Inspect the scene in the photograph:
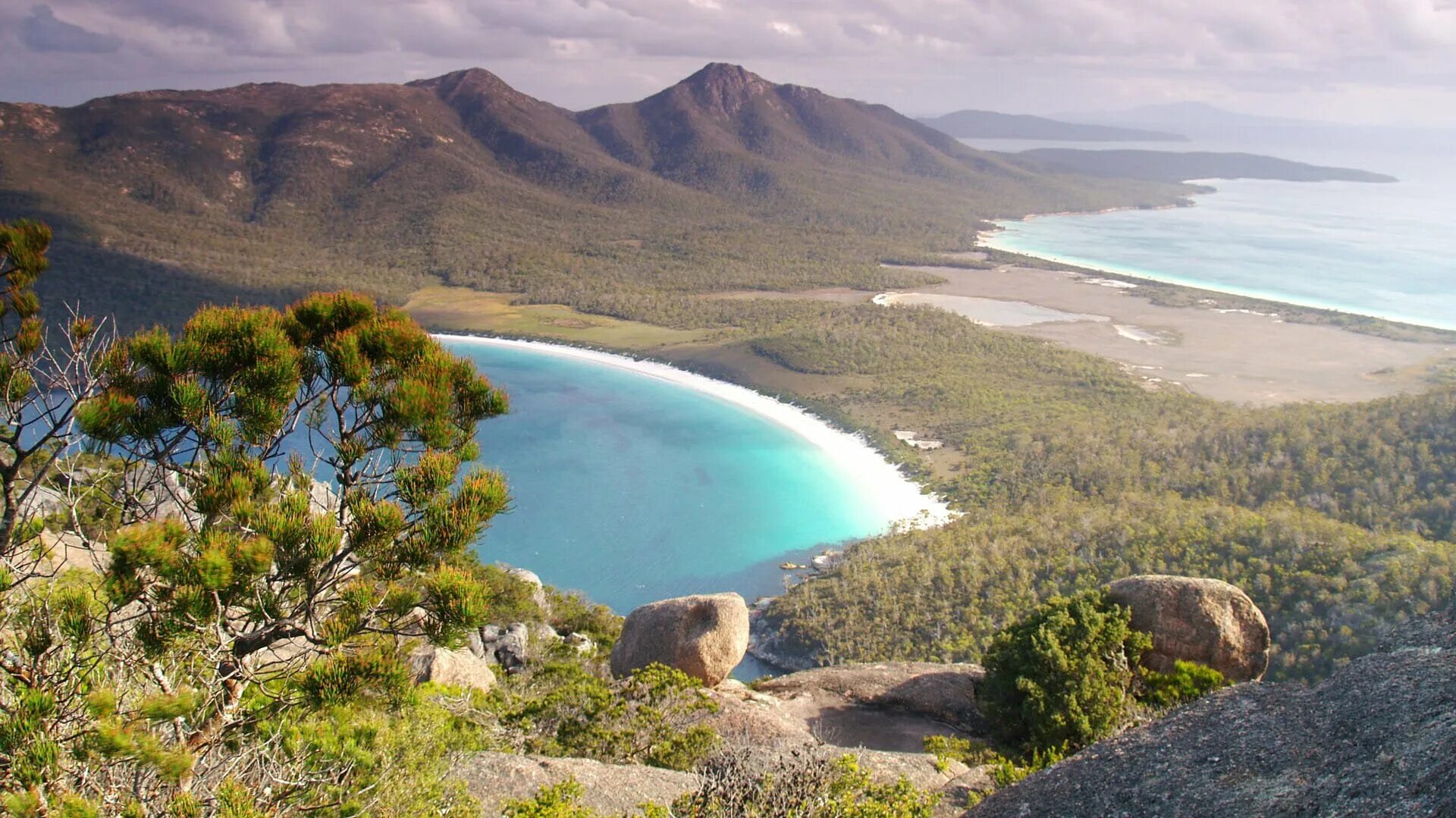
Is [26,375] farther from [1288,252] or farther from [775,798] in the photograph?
[1288,252]

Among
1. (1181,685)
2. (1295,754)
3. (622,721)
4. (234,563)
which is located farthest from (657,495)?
(234,563)

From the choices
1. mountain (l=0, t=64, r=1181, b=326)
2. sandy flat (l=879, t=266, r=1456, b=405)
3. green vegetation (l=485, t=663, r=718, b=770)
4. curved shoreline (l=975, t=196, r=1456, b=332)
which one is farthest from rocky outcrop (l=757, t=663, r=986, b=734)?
curved shoreline (l=975, t=196, r=1456, b=332)

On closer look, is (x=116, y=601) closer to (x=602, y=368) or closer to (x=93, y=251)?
(x=602, y=368)

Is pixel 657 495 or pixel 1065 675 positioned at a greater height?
pixel 1065 675

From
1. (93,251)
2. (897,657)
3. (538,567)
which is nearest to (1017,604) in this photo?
(897,657)

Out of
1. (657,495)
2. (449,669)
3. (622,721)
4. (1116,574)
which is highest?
(622,721)

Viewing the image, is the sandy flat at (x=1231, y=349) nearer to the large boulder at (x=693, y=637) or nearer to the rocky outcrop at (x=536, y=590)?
the rocky outcrop at (x=536, y=590)
